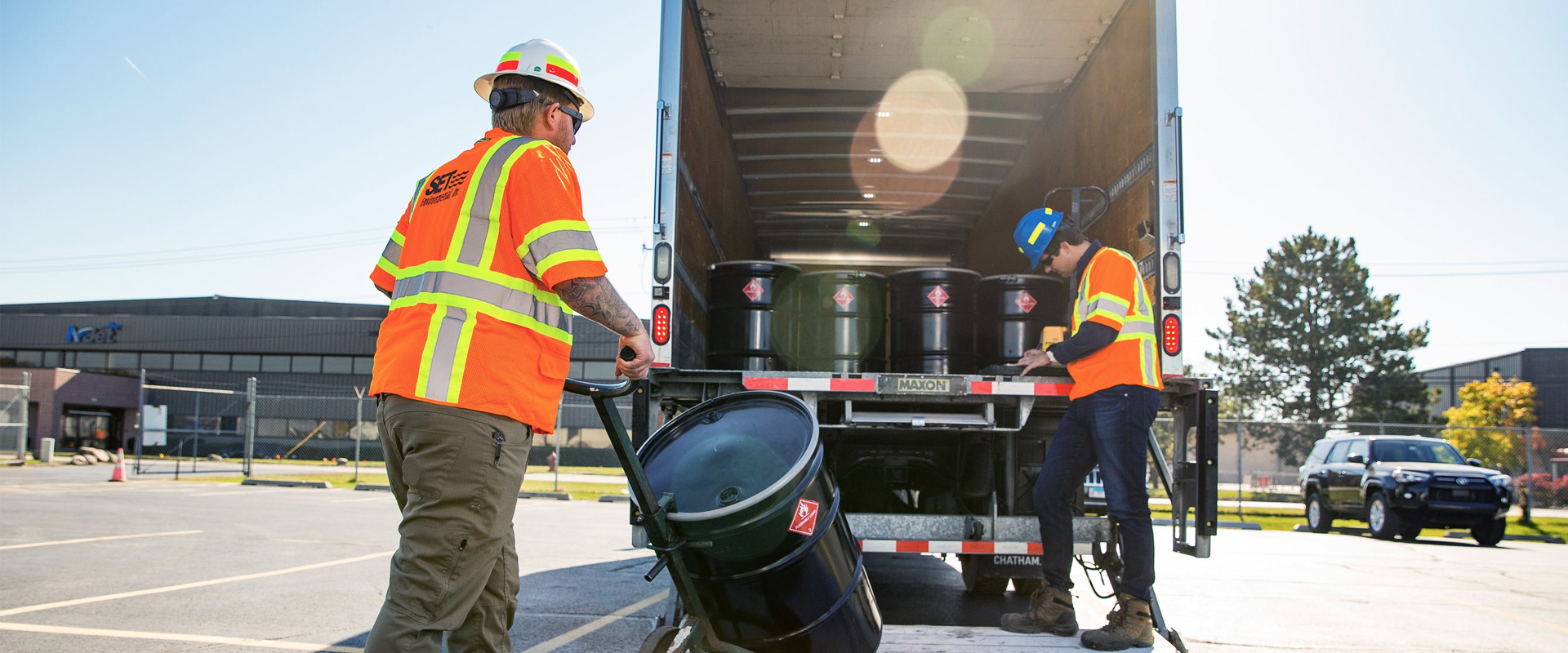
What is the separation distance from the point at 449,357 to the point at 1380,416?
4431cm

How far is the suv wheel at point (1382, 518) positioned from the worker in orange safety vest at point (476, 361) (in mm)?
13579

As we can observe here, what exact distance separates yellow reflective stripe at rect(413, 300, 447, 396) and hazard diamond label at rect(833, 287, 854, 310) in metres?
3.43

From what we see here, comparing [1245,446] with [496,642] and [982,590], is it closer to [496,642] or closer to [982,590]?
[982,590]

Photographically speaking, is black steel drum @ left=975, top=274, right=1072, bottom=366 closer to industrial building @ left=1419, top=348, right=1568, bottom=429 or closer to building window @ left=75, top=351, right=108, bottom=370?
industrial building @ left=1419, top=348, right=1568, bottom=429

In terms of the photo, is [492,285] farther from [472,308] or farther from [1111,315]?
[1111,315]

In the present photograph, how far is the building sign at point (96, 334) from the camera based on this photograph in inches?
1911

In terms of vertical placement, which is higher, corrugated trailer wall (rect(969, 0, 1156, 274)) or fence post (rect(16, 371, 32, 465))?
corrugated trailer wall (rect(969, 0, 1156, 274))

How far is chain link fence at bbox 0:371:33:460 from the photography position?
74.2 ft

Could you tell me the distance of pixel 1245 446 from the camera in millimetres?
29516

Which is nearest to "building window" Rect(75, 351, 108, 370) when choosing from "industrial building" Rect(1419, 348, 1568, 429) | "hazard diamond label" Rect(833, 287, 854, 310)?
"hazard diamond label" Rect(833, 287, 854, 310)

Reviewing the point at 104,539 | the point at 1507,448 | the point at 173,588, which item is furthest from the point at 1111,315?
the point at 1507,448

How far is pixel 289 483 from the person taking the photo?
17.8 meters

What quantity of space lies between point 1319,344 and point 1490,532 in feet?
105

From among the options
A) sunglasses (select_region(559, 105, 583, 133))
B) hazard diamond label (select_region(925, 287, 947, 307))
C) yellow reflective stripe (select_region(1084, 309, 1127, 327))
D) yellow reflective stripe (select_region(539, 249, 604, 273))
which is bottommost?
yellow reflective stripe (select_region(539, 249, 604, 273))
